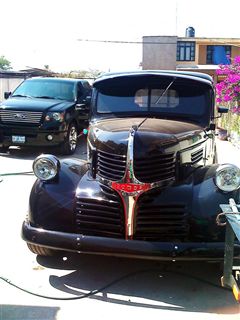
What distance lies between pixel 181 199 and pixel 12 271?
5.92 feet

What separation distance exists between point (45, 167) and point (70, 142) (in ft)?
22.4

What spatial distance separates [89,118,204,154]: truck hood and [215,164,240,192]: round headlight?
0.50 meters

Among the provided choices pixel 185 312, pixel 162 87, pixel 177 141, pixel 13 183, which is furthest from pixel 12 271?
pixel 13 183

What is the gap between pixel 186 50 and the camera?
4419 cm

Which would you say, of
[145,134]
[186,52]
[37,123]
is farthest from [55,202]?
[186,52]

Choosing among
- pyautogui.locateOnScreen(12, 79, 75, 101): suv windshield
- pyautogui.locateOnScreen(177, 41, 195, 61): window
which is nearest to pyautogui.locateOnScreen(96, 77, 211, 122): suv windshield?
pyautogui.locateOnScreen(12, 79, 75, 101): suv windshield

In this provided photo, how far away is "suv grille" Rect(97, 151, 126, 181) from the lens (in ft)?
14.0

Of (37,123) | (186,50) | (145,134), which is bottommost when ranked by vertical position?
(37,123)

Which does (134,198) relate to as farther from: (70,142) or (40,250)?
(70,142)

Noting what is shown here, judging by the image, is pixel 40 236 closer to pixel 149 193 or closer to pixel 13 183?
pixel 149 193

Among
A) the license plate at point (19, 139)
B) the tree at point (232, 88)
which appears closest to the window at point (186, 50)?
the tree at point (232, 88)

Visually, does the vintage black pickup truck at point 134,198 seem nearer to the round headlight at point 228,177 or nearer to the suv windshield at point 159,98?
the round headlight at point 228,177

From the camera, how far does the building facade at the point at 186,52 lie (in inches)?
1690

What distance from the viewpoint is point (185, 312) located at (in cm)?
386
